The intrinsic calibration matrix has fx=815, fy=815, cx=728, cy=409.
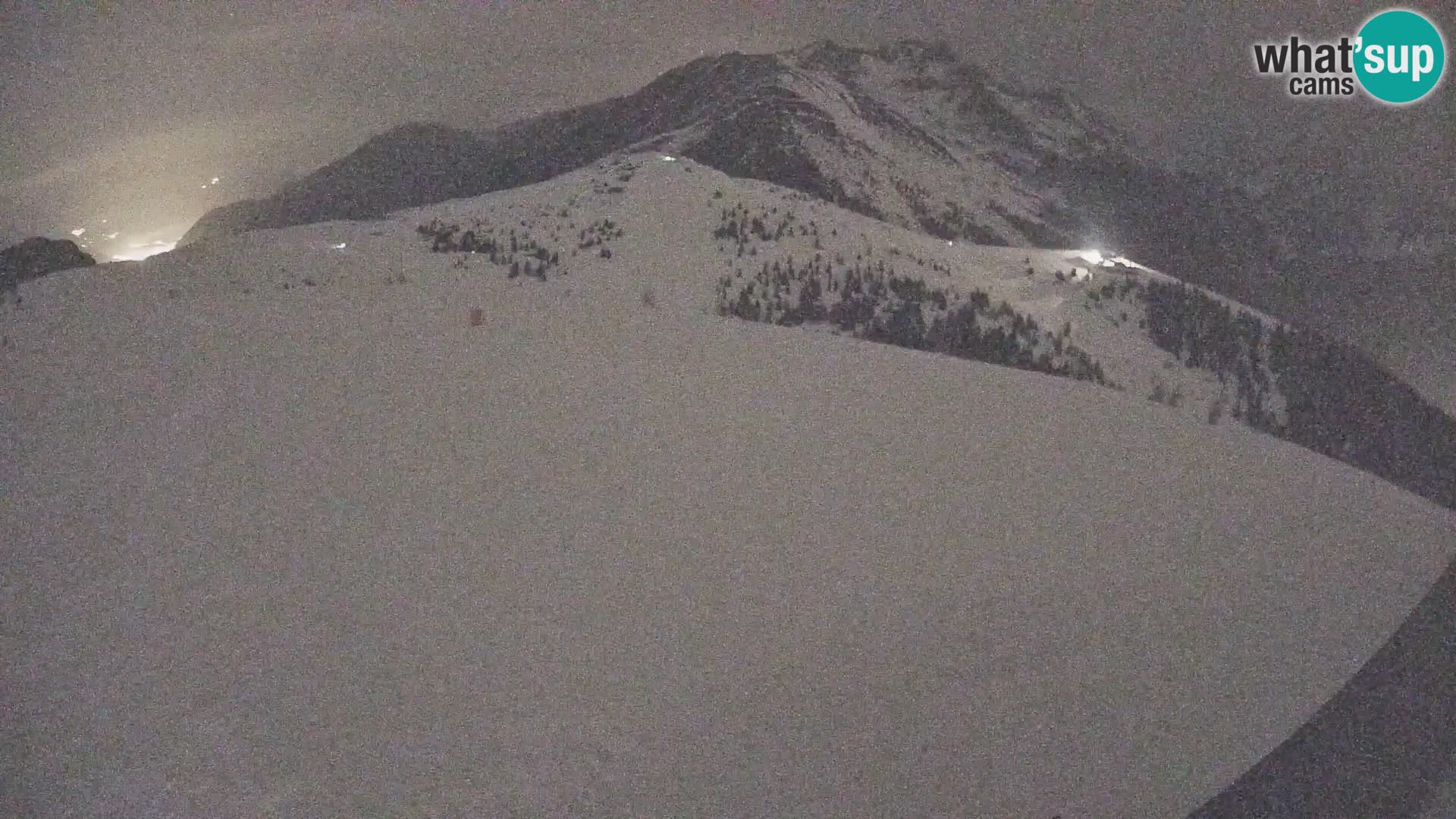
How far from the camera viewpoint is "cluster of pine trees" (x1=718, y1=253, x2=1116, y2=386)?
7.52 m

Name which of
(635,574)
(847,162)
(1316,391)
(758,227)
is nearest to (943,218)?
(847,162)

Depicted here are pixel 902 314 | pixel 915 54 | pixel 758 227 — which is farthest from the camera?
pixel 915 54

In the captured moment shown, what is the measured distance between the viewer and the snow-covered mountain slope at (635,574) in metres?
2.82

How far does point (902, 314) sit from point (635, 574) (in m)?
5.81

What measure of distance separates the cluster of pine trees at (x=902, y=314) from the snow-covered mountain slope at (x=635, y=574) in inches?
42.7

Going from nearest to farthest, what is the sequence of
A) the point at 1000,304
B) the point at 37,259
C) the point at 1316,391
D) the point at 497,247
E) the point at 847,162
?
the point at 1316,391
the point at 37,259
the point at 1000,304
the point at 497,247
the point at 847,162

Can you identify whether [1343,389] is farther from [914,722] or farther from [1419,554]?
[914,722]

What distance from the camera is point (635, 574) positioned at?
146 inches

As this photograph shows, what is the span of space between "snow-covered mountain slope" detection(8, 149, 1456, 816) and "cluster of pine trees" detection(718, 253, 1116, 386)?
1.09m

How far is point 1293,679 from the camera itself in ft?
11.5

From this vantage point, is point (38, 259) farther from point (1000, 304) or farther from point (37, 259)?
point (1000, 304)

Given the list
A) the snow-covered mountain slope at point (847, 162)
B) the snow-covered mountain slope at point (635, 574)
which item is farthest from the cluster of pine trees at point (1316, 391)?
the snow-covered mountain slope at point (847, 162)

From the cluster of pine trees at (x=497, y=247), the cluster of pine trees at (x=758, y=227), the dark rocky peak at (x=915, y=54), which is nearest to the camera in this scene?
the cluster of pine trees at (x=497, y=247)

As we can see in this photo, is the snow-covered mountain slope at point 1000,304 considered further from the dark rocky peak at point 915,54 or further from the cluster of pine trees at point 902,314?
the dark rocky peak at point 915,54
